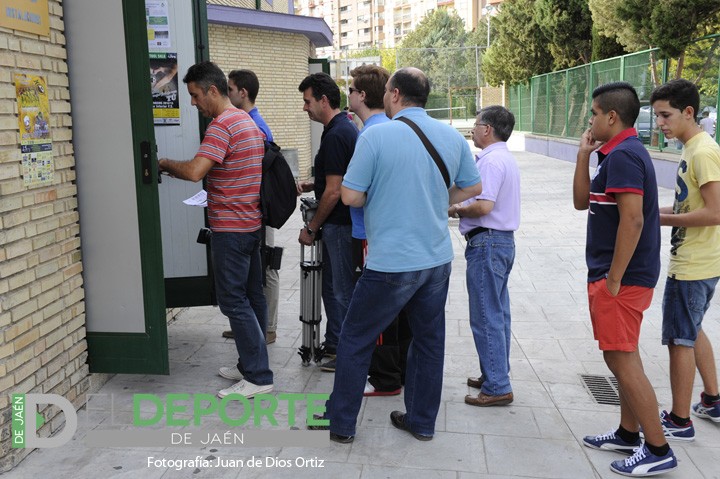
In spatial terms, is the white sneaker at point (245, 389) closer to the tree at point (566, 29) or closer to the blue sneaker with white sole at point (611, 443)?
the blue sneaker with white sole at point (611, 443)

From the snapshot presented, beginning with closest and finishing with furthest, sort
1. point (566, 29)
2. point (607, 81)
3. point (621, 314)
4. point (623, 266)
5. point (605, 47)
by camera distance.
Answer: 1. point (623, 266)
2. point (621, 314)
3. point (607, 81)
4. point (605, 47)
5. point (566, 29)

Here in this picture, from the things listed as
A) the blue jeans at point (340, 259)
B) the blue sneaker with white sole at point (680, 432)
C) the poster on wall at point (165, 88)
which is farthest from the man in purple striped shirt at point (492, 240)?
the poster on wall at point (165, 88)

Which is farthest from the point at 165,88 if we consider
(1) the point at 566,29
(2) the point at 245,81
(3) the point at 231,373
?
(1) the point at 566,29

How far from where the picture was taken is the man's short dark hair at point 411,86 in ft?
11.6

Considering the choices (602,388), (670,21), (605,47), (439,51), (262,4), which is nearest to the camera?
(602,388)

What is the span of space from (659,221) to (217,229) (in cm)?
242

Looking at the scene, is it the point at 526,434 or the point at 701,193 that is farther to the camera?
the point at 526,434

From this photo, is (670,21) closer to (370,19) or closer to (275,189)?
(275,189)

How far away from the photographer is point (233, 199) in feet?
13.6

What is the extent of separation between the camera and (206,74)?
13.5 ft

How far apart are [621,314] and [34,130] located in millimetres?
3032

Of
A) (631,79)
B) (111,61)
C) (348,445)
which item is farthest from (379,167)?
(631,79)

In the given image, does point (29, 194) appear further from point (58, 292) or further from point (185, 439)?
point (185, 439)

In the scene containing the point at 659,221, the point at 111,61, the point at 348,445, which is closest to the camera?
the point at 659,221
